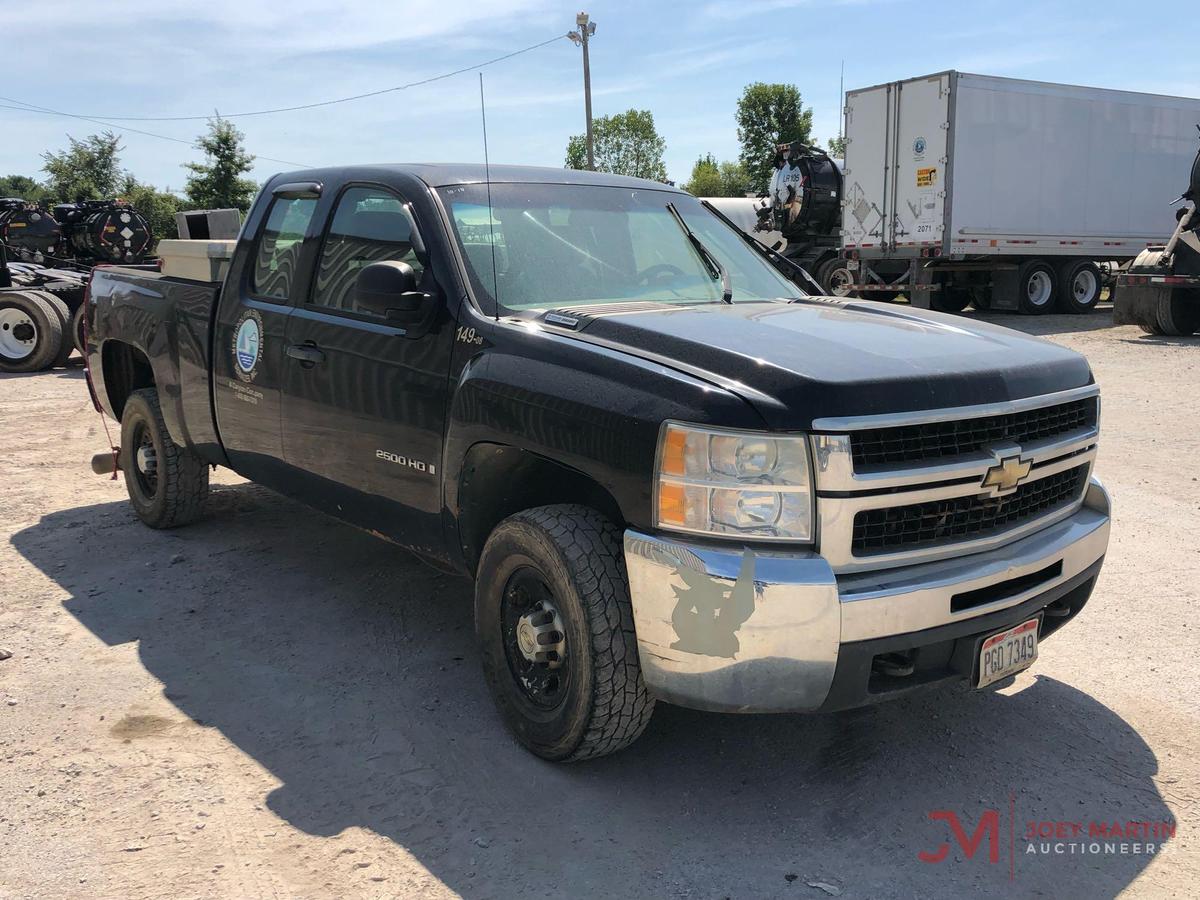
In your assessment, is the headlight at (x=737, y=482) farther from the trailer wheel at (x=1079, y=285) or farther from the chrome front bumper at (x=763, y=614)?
the trailer wheel at (x=1079, y=285)

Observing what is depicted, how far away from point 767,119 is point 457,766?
72.7m

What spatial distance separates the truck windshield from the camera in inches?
150

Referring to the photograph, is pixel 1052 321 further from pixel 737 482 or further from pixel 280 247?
pixel 737 482

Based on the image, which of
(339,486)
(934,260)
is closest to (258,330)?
(339,486)

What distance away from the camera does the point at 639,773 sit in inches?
133

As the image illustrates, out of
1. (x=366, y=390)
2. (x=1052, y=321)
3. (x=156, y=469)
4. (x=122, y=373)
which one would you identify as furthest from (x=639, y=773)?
(x=1052, y=321)

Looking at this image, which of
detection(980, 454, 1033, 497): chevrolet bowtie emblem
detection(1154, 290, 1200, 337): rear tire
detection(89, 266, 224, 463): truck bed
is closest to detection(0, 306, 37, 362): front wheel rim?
detection(89, 266, 224, 463): truck bed

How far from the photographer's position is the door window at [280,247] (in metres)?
4.62

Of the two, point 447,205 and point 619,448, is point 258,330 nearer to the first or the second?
point 447,205

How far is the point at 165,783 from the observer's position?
3328mm

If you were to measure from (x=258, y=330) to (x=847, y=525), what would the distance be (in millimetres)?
3008

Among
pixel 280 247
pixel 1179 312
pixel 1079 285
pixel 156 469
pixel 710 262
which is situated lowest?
pixel 1179 312

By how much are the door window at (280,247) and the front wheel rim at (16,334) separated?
10591 mm

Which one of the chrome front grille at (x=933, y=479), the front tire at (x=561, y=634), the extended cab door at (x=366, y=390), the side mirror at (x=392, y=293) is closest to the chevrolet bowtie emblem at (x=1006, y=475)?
the chrome front grille at (x=933, y=479)
